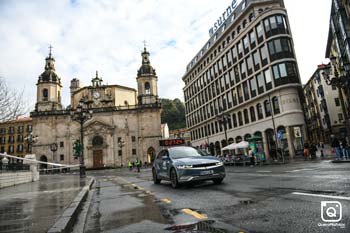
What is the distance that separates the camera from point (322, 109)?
5822 centimetres

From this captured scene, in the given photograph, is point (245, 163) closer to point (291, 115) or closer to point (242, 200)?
point (291, 115)

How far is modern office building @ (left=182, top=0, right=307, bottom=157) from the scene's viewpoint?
106ft

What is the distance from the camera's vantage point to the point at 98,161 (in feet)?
179

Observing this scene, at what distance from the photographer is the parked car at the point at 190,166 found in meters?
8.58

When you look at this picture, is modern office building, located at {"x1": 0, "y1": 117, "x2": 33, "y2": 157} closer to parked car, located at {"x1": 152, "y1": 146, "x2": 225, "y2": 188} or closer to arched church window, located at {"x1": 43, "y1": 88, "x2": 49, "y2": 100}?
arched church window, located at {"x1": 43, "y1": 88, "x2": 49, "y2": 100}

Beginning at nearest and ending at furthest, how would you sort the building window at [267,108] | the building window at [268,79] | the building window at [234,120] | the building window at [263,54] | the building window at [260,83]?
the building window at [268,79] → the building window at [267,108] → the building window at [263,54] → the building window at [260,83] → the building window at [234,120]

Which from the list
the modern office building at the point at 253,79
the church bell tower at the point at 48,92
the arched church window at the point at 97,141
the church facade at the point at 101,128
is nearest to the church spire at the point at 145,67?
the church facade at the point at 101,128

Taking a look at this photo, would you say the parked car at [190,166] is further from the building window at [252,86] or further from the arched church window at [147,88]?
the arched church window at [147,88]

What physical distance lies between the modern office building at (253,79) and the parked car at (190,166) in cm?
1992

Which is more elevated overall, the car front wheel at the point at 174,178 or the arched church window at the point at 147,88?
the arched church window at the point at 147,88

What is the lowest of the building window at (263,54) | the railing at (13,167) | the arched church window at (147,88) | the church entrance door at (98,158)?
the railing at (13,167)

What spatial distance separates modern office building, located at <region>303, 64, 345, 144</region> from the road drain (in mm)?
53440

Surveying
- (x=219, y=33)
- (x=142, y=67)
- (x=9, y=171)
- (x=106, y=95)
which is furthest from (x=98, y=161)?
(x=9, y=171)
